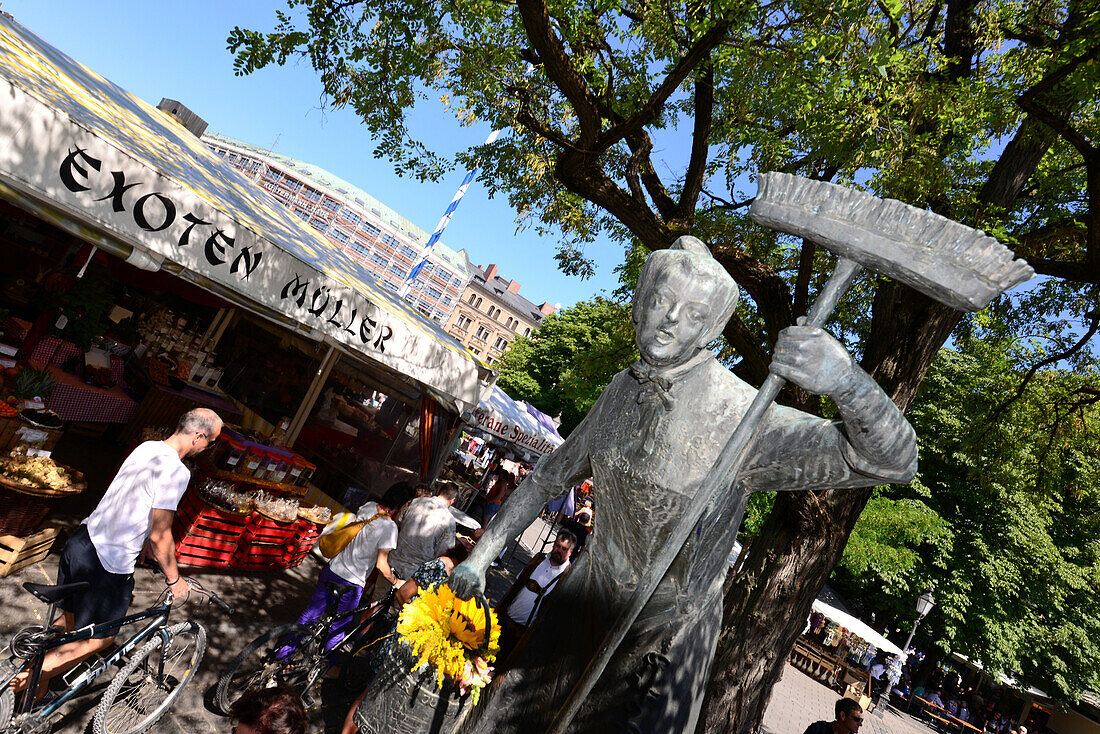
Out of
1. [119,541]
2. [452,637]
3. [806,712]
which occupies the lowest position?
[806,712]

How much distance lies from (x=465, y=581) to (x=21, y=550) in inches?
184

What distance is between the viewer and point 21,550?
4.63 metres

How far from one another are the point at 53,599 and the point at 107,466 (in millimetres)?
5090

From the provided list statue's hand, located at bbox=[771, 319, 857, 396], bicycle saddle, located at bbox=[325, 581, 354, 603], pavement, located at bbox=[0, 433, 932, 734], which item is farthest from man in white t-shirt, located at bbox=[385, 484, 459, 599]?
statue's hand, located at bbox=[771, 319, 857, 396]

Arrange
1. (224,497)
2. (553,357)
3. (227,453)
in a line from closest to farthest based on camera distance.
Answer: (224,497), (227,453), (553,357)

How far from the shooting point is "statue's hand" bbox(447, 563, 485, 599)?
6.49ft

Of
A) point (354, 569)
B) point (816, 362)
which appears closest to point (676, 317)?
point (816, 362)

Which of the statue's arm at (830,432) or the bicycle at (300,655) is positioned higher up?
the statue's arm at (830,432)

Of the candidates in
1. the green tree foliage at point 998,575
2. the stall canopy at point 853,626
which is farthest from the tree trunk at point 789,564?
the green tree foliage at point 998,575

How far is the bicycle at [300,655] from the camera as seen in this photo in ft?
14.0

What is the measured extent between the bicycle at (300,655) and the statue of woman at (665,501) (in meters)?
3.18

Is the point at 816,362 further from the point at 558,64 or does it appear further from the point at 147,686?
the point at 558,64

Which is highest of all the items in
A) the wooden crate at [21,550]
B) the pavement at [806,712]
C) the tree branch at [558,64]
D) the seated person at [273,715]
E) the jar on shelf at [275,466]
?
the tree branch at [558,64]

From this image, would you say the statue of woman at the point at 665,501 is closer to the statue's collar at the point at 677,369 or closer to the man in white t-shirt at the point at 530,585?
the statue's collar at the point at 677,369
